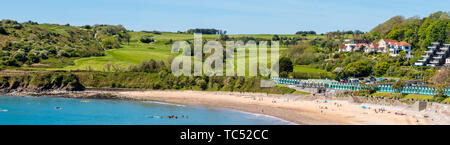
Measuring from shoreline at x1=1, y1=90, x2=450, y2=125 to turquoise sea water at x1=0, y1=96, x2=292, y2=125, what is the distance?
389 cm

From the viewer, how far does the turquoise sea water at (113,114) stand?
185 feet

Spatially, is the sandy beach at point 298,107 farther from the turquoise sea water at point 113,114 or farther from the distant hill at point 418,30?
the distant hill at point 418,30

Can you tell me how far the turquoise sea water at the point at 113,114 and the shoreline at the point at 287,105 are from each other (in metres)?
3.89

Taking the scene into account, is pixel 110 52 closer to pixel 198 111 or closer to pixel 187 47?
pixel 187 47

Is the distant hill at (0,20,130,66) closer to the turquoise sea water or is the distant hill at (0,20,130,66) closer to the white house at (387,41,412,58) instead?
the turquoise sea water

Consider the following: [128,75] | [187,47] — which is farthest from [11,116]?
[187,47]

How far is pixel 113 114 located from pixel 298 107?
27384mm

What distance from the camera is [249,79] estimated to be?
86.4 meters

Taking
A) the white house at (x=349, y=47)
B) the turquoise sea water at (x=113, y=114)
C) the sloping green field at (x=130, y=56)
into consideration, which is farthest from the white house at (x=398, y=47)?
the turquoise sea water at (x=113, y=114)

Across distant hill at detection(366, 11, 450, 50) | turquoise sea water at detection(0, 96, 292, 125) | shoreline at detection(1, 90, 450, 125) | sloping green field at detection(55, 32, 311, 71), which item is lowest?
turquoise sea water at detection(0, 96, 292, 125)

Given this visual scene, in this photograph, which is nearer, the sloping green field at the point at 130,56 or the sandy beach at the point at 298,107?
the sandy beach at the point at 298,107

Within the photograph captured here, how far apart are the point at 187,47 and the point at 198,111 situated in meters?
59.5

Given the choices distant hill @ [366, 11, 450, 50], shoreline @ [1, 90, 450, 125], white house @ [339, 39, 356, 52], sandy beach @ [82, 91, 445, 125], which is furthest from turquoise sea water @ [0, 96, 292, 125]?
distant hill @ [366, 11, 450, 50]

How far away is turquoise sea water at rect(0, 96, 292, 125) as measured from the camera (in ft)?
185
